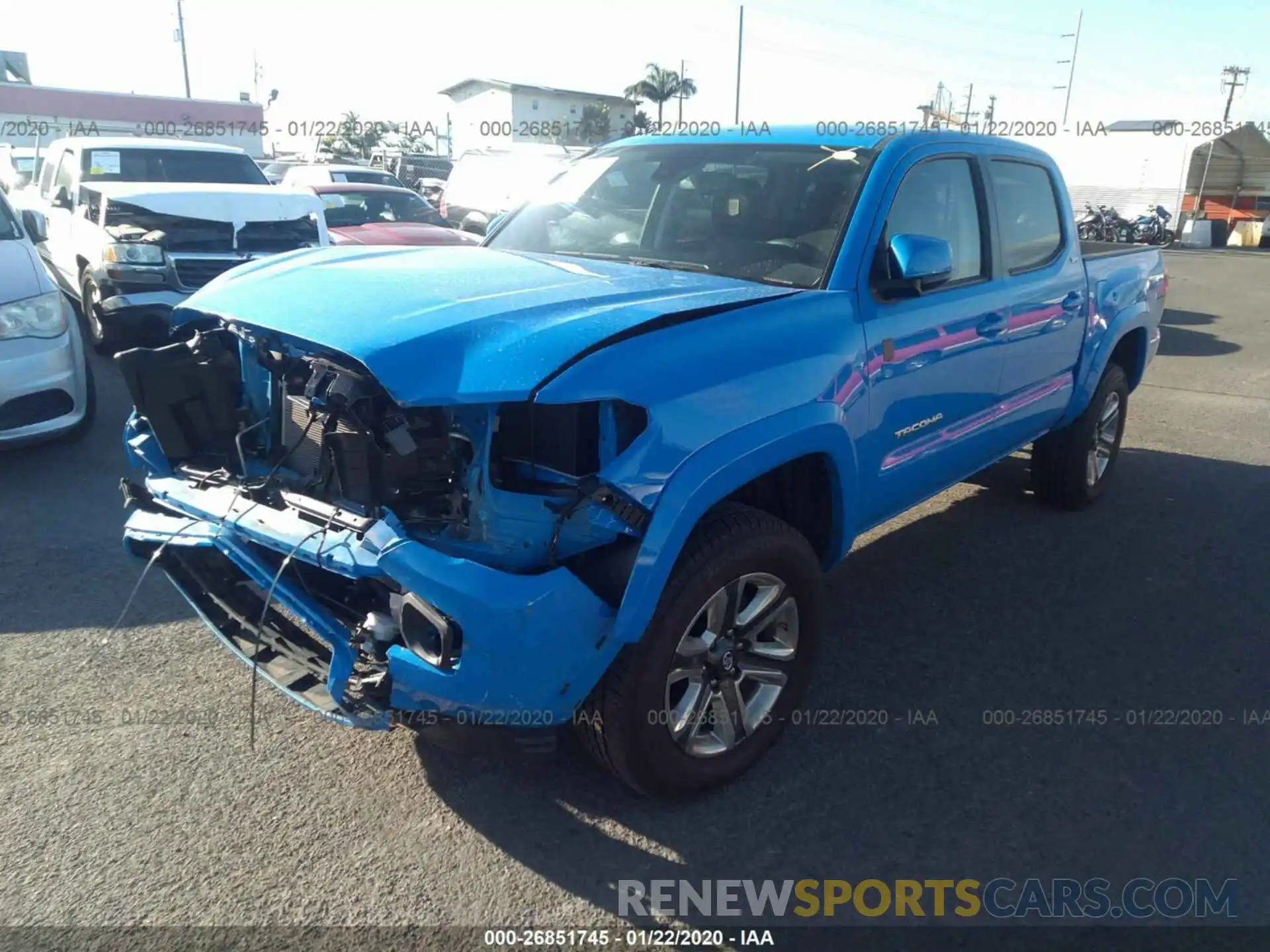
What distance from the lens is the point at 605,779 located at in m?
3.06

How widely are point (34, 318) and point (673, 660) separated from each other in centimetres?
470

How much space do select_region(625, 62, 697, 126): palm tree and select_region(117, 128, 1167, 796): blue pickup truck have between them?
192ft

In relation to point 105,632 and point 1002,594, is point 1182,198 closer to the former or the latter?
point 1002,594

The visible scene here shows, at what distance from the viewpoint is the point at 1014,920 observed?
101 inches

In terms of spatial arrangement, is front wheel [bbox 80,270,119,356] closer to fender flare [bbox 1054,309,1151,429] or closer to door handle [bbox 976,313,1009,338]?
door handle [bbox 976,313,1009,338]

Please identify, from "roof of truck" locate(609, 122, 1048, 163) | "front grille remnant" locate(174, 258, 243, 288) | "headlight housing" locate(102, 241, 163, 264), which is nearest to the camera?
"roof of truck" locate(609, 122, 1048, 163)

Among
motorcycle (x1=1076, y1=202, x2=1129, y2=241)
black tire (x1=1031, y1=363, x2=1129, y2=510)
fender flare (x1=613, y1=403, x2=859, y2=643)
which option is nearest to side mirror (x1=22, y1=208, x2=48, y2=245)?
fender flare (x1=613, y1=403, x2=859, y2=643)

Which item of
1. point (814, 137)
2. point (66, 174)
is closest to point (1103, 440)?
point (814, 137)

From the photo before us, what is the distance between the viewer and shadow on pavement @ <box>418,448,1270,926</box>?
9.06ft

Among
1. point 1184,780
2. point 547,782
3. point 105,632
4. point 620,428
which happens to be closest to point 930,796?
point 1184,780

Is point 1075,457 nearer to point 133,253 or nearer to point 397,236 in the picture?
point 133,253

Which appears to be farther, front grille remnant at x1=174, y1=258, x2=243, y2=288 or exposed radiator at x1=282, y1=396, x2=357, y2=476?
front grille remnant at x1=174, y1=258, x2=243, y2=288

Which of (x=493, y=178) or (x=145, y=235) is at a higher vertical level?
(x=493, y=178)

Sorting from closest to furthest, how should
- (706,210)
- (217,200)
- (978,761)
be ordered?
1. (978,761)
2. (706,210)
3. (217,200)
